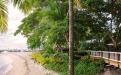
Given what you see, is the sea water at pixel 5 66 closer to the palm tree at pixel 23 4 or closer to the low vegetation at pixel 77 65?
the low vegetation at pixel 77 65

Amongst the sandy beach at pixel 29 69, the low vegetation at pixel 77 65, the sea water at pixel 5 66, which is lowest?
the sea water at pixel 5 66

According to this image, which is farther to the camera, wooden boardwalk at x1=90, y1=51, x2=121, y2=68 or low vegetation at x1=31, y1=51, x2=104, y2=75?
low vegetation at x1=31, y1=51, x2=104, y2=75

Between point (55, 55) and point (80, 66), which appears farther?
point (55, 55)

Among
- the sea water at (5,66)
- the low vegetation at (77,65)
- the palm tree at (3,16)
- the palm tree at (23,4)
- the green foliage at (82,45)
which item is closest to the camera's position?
the palm tree at (3,16)

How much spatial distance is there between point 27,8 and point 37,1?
61.4ft

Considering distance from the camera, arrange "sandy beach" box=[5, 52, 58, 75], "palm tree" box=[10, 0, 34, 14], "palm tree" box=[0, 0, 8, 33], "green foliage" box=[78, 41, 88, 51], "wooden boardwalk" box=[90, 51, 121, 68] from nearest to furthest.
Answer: "palm tree" box=[0, 0, 8, 33], "palm tree" box=[10, 0, 34, 14], "wooden boardwalk" box=[90, 51, 121, 68], "sandy beach" box=[5, 52, 58, 75], "green foliage" box=[78, 41, 88, 51]

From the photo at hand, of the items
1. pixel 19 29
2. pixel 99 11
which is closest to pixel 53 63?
pixel 99 11

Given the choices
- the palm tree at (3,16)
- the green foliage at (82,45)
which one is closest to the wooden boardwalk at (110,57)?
the green foliage at (82,45)

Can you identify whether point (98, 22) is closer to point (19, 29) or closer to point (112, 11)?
point (112, 11)

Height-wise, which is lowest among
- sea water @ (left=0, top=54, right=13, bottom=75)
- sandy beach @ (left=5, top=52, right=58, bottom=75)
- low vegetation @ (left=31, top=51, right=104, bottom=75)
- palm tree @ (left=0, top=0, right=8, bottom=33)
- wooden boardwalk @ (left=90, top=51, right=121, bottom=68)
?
sea water @ (left=0, top=54, right=13, bottom=75)

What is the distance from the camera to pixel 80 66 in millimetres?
20219

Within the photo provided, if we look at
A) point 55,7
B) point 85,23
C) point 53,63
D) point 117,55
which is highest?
point 55,7

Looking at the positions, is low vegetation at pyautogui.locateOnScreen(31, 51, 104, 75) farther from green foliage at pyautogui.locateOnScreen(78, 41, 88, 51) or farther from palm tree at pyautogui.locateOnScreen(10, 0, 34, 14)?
palm tree at pyautogui.locateOnScreen(10, 0, 34, 14)

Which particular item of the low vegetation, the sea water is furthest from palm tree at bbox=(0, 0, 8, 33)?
the sea water
